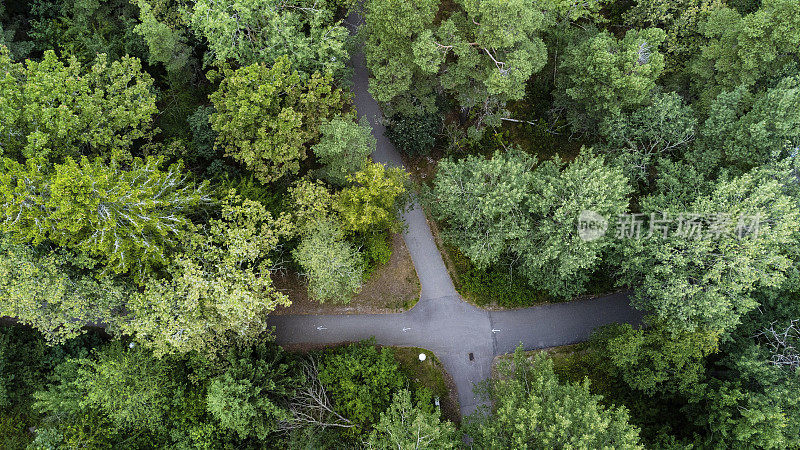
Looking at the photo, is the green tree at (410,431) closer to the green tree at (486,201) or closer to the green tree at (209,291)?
the green tree at (209,291)

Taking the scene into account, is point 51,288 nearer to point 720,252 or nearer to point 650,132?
point 650,132

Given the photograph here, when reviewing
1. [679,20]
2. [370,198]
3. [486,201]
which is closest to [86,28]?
[370,198]

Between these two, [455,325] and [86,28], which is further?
[455,325]

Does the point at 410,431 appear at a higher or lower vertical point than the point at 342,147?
lower

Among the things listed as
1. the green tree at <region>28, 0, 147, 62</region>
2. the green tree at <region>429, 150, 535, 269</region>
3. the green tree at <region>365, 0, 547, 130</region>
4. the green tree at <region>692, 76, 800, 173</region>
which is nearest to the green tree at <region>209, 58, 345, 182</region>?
the green tree at <region>365, 0, 547, 130</region>

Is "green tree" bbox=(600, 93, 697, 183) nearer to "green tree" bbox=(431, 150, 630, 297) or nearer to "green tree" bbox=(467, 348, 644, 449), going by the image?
"green tree" bbox=(431, 150, 630, 297)

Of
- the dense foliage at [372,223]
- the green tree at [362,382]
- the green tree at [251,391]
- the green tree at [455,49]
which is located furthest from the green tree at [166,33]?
the green tree at [362,382]

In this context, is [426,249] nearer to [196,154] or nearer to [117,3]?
[196,154]
